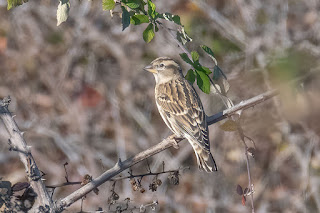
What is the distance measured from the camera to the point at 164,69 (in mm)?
4219

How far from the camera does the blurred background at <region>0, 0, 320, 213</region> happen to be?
21.6 ft

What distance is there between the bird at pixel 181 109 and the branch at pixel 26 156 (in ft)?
3.84

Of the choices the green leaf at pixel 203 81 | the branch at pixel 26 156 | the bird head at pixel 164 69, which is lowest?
the branch at pixel 26 156

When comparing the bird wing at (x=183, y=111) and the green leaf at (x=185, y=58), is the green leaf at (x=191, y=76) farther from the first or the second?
the bird wing at (x=183, y=111)

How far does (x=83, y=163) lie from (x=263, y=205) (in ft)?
8.60

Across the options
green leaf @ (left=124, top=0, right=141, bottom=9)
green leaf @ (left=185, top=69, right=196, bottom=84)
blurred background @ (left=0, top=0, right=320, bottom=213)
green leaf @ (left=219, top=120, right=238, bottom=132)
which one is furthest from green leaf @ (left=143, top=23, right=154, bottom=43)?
blurred background @ (left=0, top=0, right=320, bottom=213)

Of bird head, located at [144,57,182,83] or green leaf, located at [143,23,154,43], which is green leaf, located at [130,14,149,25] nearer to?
green leaf, located at [143,23,154,43]

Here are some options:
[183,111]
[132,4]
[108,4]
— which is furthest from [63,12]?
[183,111]

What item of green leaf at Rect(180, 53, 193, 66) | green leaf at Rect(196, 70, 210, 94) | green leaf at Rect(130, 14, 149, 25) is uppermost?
green leaf at Rect(130, 14, 149, 25)

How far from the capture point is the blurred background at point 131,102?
259 inches

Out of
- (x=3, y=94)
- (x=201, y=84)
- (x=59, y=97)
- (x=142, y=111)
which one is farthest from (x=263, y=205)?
(x=201, y=84)

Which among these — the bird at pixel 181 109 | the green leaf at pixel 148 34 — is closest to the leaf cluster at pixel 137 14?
the green leaf at pixel 148 34

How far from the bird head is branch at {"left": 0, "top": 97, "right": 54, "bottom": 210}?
192cm

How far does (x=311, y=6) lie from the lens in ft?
24.0
